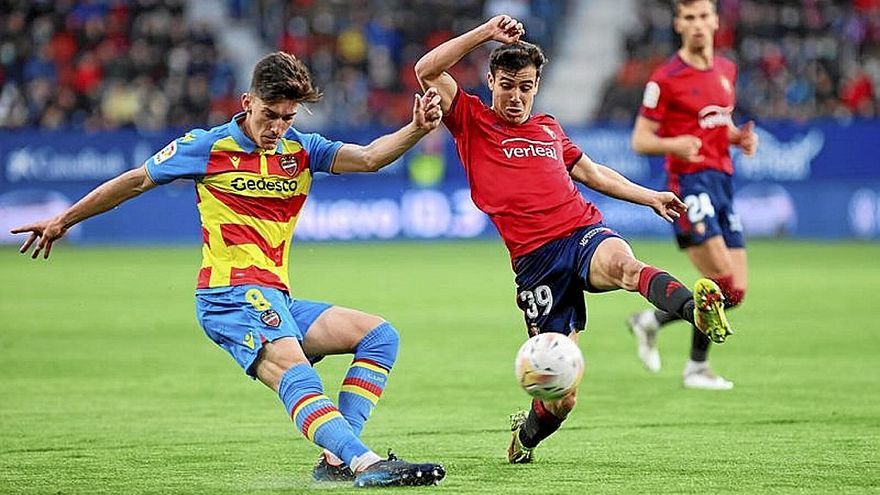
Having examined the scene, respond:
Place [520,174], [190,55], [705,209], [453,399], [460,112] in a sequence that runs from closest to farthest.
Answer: [520,174] < [460,112] < [453,399] < [705,209] < [190,55]

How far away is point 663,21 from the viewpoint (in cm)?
3152

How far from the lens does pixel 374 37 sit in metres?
31.6

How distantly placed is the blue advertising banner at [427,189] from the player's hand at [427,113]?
1873 centimetres

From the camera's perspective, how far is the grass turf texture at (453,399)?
7547 millimetres

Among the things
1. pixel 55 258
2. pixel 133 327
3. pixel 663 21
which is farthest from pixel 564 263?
pixel 663 21

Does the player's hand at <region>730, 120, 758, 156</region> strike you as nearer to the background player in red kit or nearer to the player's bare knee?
the background player in red kit

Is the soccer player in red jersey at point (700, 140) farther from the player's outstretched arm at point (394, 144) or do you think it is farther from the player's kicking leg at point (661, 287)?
the player's outstretched arm at point (394, 144)

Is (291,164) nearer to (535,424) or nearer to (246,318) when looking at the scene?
(246,318)

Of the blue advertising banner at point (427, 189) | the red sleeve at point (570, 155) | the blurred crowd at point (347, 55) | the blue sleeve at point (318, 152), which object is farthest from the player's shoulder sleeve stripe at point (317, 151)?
the blurred crowd at point (347, 55)

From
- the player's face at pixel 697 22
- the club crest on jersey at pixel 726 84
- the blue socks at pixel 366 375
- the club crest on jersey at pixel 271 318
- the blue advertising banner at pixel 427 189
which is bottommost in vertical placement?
the blue advertising banner at pixel 427 189

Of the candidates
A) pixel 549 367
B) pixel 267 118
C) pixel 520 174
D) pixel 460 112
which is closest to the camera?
pixel 549 367

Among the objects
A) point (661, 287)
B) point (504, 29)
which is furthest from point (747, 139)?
point (661, 287)

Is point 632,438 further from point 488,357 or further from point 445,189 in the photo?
point 445,189

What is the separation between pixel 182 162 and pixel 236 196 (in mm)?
301
